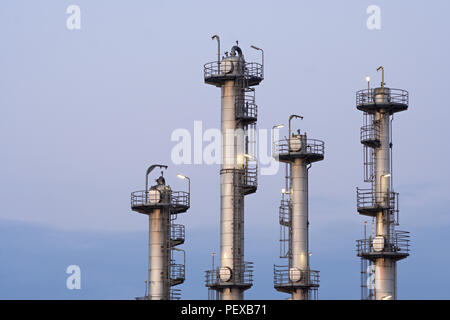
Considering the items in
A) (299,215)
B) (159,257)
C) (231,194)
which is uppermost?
(231,194)

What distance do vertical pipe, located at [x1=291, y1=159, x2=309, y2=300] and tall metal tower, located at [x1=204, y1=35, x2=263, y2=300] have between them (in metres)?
3.27

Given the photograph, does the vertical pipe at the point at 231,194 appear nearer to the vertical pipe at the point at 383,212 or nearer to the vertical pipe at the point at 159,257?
the vertical pipe at the point at 159,257

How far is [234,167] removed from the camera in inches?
4611

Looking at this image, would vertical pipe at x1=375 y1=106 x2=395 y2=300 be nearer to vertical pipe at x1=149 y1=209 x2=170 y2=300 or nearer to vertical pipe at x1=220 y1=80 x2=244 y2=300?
vertical pipe at x1=220 y1=80 x2=244 y2=300

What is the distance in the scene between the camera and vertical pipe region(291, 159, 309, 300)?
383 feet

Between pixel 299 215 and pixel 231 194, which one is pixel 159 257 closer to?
pixel 231 194

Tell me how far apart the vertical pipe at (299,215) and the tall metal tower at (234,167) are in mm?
3272

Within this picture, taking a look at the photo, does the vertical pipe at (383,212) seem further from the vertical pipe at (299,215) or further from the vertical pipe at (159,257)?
the vertical pipe at (159,257)

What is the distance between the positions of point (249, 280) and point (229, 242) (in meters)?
3.32

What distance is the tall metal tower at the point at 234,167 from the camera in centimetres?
11519

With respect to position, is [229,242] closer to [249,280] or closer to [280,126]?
[249,280]

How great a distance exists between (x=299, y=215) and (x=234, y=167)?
20.9ft

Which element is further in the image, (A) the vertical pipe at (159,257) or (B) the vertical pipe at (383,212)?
(A) the vertical pipe at (159,257)
